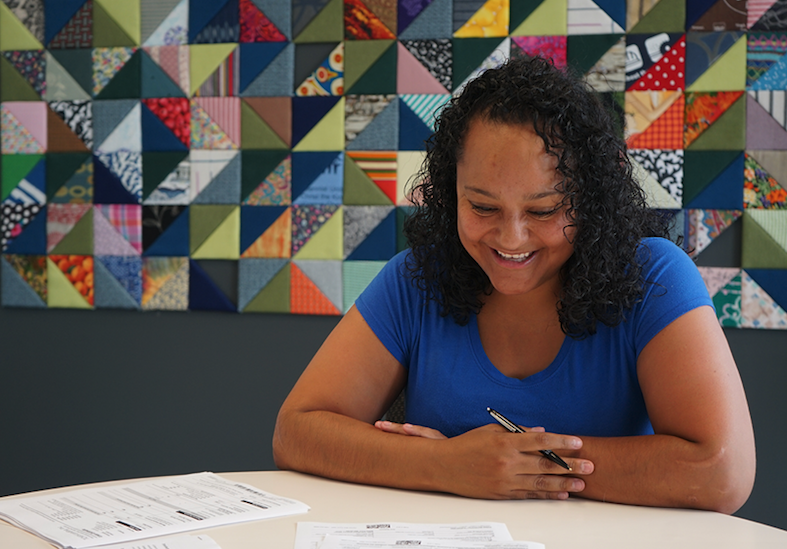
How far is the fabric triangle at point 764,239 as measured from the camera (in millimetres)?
2145

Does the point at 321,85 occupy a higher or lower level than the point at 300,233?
higher

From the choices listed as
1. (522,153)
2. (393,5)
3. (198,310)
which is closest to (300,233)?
(198,310)

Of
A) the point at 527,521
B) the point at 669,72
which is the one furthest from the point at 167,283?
the point at 527,521

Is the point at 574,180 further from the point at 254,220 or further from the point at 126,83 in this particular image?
the point at 126,83

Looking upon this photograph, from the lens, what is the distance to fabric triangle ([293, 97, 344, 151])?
2406 millimetres

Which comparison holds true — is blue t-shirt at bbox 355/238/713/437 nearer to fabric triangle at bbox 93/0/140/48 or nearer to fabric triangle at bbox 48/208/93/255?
fabric triangle at bbox 48/208/93/255

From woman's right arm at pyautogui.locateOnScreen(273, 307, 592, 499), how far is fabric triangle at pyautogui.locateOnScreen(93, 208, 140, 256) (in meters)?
1.47

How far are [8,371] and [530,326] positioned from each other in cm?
217

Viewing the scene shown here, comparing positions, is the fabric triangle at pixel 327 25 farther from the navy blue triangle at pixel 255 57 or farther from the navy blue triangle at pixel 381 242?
the navy blue triangle at pixel 381 242

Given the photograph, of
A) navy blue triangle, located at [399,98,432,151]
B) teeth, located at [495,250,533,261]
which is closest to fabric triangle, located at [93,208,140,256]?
navy blue triangle, located at [399,98,432,151]

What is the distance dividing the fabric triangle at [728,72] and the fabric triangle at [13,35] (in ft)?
7.23

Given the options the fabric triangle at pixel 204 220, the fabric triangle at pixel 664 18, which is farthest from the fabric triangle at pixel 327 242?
the fabric triangle at pixel 664 18

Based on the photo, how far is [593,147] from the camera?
1176 mm

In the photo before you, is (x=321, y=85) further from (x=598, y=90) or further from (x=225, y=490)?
(x=225, y=490)
